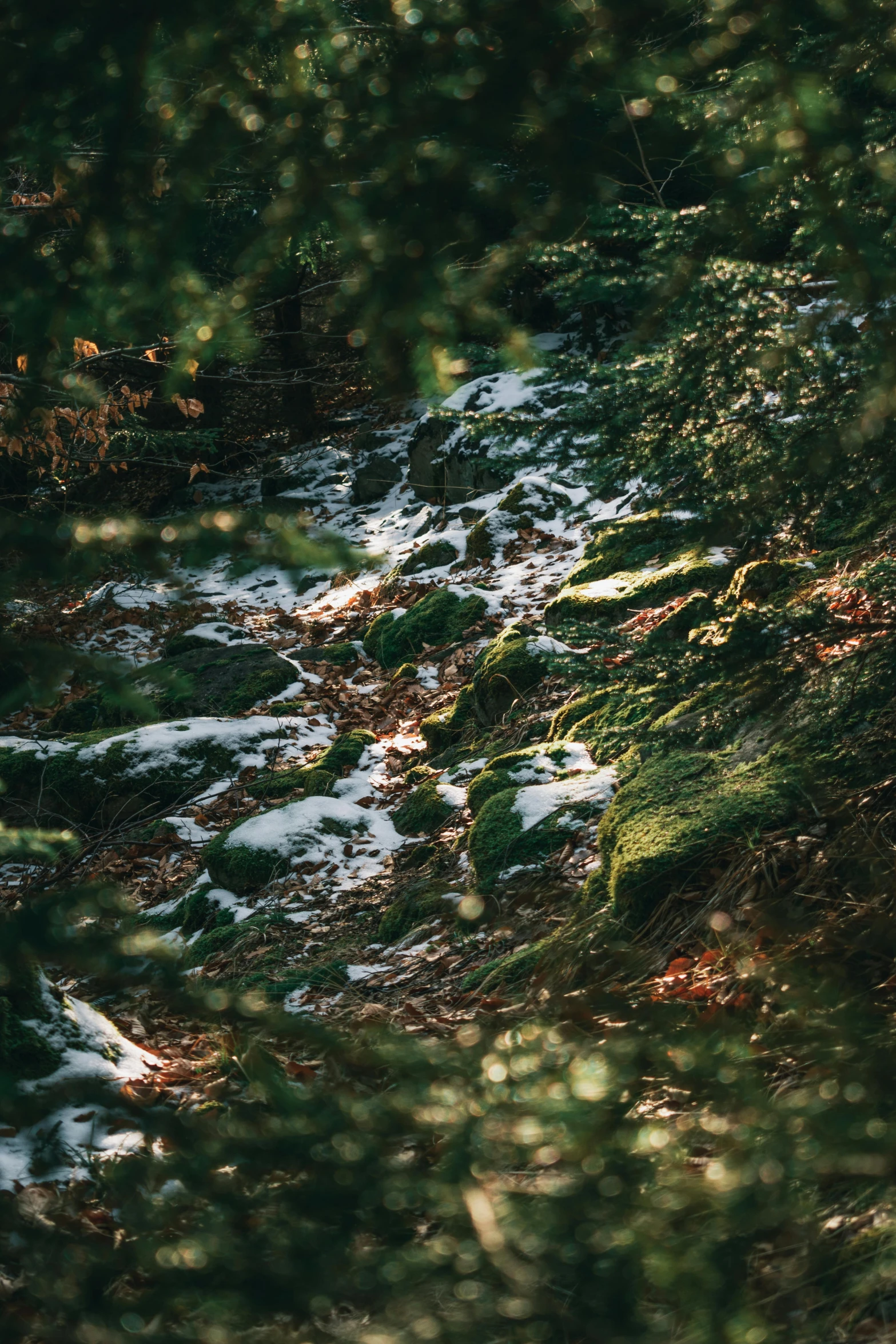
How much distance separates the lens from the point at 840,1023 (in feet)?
4.21

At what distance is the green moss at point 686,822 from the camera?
3121 mm

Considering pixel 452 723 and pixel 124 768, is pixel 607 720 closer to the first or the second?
pixel 452 723

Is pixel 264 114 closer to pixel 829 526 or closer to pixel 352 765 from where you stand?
pixel 829 526

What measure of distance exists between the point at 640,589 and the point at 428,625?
2.67 metres

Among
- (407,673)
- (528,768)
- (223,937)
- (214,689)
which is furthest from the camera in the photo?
(214,689)

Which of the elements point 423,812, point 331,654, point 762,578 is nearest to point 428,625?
point 331,654

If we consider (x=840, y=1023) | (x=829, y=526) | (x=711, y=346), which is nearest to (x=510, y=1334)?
(x=840, y=1023)

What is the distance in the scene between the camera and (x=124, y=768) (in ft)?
22.2

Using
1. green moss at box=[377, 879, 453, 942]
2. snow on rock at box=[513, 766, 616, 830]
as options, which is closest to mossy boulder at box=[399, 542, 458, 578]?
snow on rock at box=[513, 766, 616, 830]

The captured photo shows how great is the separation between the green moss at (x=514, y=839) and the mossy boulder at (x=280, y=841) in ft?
4.24

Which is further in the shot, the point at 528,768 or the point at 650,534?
the point at 528,768

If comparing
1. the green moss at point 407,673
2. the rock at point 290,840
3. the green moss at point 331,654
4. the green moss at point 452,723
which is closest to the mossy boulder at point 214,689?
the green moss at point 331,654

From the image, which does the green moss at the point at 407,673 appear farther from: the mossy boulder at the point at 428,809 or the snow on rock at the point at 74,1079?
the snow on rock at the point at 74,1079

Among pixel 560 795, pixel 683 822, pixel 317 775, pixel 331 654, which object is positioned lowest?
pixel 331 654
